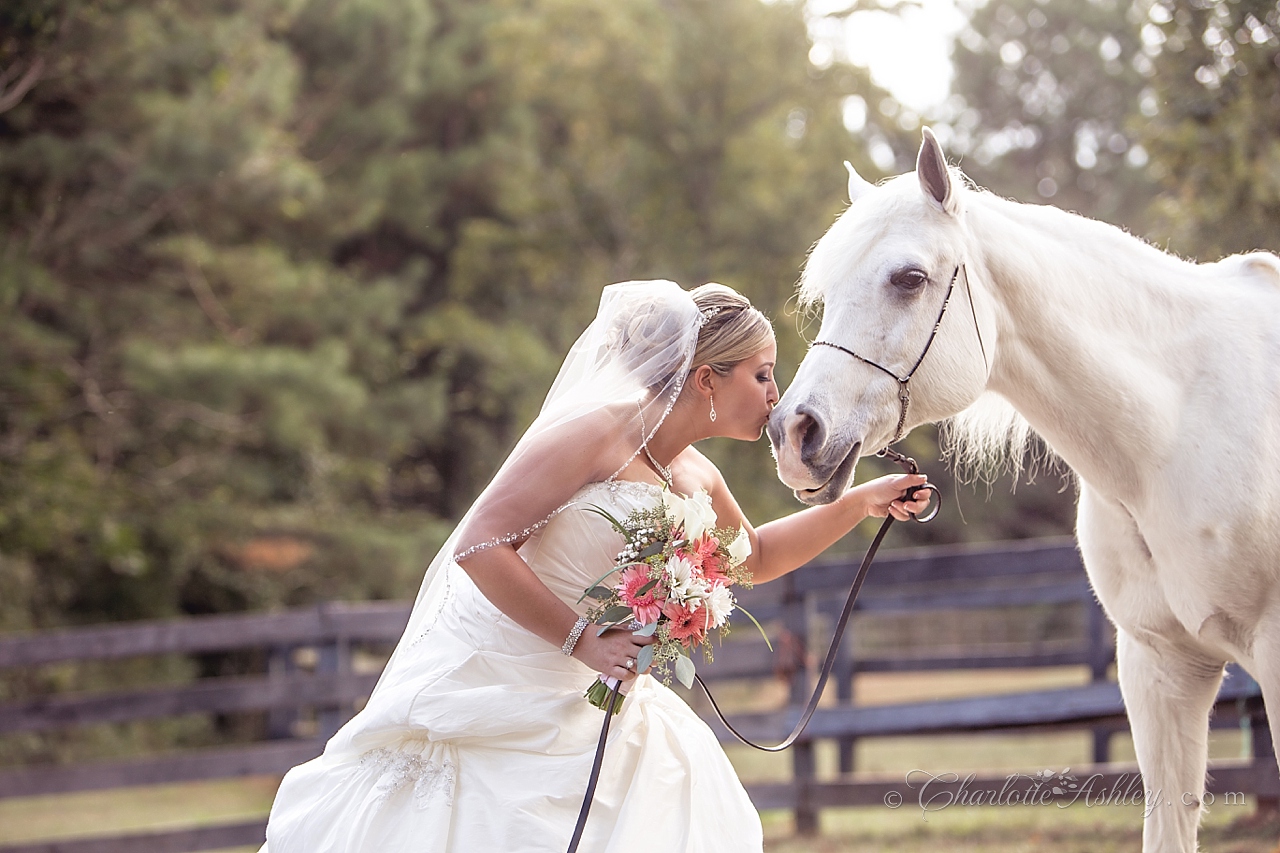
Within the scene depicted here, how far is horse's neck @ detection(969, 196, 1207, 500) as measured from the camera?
94.7 inches

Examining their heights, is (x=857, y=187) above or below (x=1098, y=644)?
above

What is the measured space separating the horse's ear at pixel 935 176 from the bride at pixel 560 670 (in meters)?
0.52

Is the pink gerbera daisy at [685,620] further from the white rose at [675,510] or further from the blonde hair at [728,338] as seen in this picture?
the blonde hair at [728,338]

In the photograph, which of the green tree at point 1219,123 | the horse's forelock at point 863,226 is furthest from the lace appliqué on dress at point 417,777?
the green tree at point 1219,123

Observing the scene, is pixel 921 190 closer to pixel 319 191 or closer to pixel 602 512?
pixel 602 512

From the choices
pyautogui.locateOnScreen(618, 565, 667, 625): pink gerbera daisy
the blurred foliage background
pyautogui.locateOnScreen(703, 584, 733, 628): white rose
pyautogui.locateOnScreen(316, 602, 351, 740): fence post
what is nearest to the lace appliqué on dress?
pyautogui.locateOnScreen(618, 565, 667, 625): pink gerbera daisy

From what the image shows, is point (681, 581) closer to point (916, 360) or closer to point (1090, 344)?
point (916, 360)

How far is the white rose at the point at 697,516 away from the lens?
2391mm

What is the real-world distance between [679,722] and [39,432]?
11.0 metres

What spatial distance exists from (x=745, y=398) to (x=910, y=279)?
1.66 feet

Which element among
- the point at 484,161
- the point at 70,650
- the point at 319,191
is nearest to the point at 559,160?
the point at 484,161

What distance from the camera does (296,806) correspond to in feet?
8.42

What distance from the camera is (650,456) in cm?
271

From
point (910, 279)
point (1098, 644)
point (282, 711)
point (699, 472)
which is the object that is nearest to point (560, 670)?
point (699, 472)
